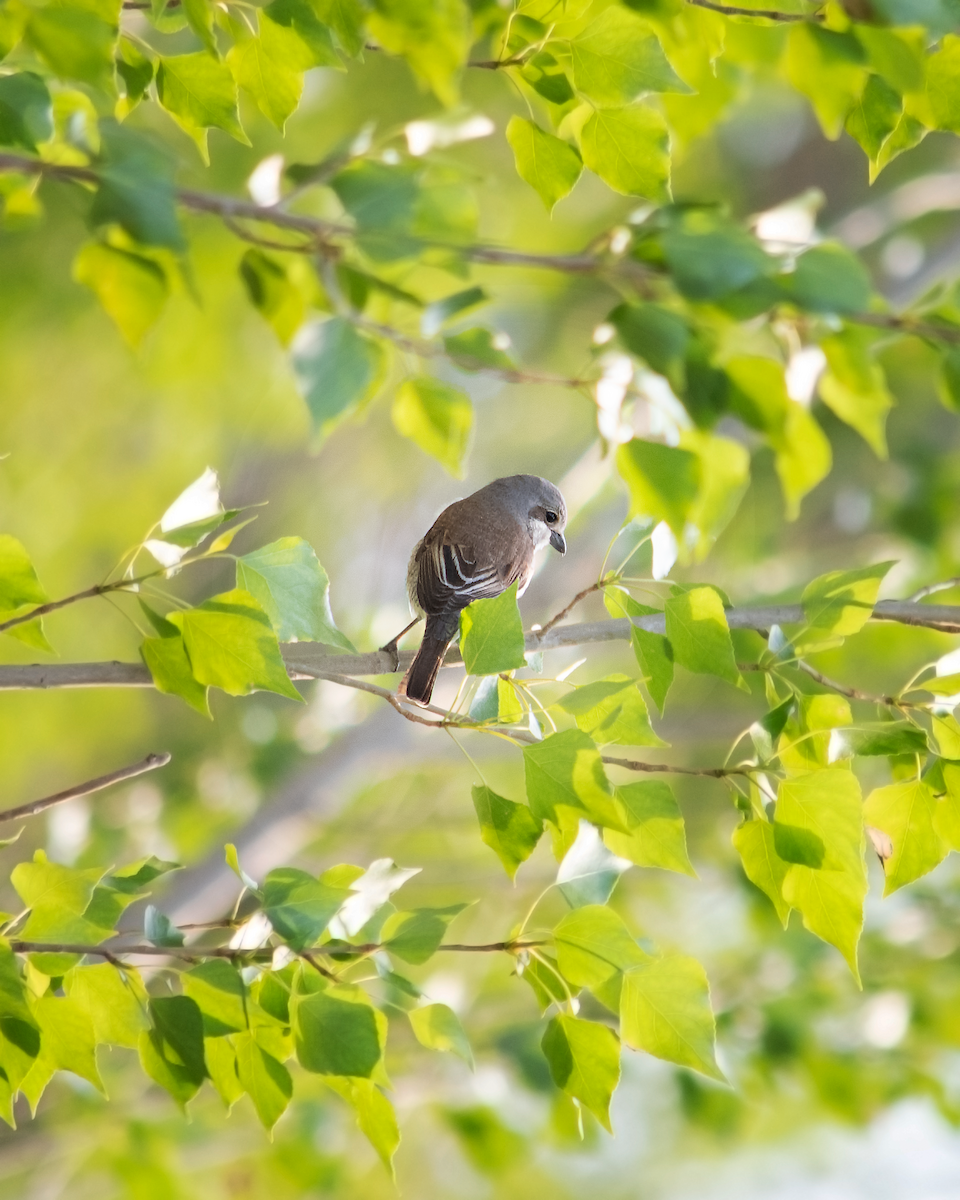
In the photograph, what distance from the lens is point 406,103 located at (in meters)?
4.12

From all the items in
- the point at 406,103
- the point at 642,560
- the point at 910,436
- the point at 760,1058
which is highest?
the point at 642,560

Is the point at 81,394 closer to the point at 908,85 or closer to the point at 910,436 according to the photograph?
the point at 910,436

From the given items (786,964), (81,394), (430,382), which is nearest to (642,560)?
(430,382)

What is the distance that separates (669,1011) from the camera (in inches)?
33.5

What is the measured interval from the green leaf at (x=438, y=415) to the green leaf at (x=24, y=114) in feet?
1.36

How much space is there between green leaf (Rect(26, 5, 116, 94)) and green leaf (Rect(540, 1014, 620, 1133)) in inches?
31.3

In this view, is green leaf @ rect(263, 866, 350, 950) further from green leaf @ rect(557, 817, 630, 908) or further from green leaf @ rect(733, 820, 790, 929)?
green leaf @ rect(733, 820, 790, 929)

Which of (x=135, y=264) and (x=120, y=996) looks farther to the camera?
(x=135, y=264)

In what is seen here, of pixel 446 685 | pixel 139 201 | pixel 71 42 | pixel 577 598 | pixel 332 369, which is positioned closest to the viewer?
pixel 71 42

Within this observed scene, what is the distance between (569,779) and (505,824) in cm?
11

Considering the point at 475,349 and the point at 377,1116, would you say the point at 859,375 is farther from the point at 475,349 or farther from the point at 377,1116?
the point at 377,1116

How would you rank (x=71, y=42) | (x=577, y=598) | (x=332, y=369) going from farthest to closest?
(x=332, y=369)
(x=577, y=598)
(x=71, y=42)

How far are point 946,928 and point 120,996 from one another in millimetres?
2743

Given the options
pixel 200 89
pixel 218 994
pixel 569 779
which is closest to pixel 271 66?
pixel 200 89
